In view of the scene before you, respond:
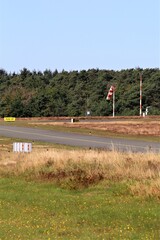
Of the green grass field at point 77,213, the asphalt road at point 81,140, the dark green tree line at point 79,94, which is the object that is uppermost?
the dark green tree line at point 79,94

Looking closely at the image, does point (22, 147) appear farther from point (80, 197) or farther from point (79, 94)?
point (79, 94)

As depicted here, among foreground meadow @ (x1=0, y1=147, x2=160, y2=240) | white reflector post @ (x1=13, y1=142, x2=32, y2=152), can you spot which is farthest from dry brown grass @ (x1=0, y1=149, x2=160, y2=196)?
white reflector post @ (x1=13, y1=142, x2=32, y2=152)

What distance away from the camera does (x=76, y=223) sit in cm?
1008

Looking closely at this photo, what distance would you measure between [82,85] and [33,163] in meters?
99.2

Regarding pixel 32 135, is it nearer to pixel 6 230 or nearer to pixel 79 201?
pixel 79 201

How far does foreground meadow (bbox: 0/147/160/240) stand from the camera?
9414 mm

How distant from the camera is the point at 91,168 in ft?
54.6

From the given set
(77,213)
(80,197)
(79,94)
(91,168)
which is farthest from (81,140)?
(79,94)

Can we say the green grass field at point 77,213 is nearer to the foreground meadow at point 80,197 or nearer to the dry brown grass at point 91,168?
the foreground meadow at point 80,197

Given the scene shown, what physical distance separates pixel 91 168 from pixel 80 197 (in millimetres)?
3453

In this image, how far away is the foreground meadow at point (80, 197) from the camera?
9414mm

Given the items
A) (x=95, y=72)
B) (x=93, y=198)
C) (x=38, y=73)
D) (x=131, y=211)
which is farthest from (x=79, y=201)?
(x=38, y=73)

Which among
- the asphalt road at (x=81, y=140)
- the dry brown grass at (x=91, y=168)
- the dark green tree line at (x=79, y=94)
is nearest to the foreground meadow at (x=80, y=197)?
the dry brown grass at (x=91, y=168)

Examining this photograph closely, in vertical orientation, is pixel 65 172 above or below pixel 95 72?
below
